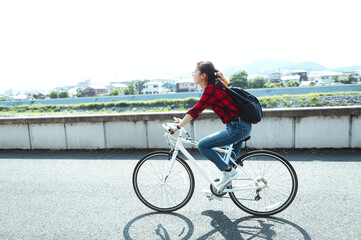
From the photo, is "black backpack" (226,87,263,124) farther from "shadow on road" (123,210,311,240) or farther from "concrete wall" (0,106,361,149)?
"concrete wall" (0,106,361,149)

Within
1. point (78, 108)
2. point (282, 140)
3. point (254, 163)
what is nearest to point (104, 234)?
point (254, 163)

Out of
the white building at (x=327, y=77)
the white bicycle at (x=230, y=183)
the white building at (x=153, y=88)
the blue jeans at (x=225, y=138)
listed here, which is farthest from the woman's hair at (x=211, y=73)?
the white building at (x=153, y=88)

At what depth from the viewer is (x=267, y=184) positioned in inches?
139

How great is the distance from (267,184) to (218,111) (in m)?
1.16

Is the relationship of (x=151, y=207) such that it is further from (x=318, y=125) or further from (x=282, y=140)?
(x=318, y=125)

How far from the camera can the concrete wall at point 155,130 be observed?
638cm

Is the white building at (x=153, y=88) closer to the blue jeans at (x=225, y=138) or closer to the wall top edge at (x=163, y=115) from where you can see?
the wall top edge at (x=163, y=115)

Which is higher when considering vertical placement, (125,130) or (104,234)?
(125,130)

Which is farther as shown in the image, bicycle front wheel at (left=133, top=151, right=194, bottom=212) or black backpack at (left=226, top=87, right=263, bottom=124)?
bicycle front wheel at (left=133, top=151, right=194, bottom=212)

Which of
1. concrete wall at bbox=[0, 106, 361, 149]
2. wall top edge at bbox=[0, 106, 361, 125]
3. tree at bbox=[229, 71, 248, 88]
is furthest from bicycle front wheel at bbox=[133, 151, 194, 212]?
tree at bbox=[229, 71, 248, 88]

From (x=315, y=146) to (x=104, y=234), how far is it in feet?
17.2

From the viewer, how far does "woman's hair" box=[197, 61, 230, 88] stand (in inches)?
126

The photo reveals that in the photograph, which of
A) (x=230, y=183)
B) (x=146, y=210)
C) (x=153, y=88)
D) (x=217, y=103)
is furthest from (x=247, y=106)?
(x=153, y=88)

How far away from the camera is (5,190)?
480 centimetres
